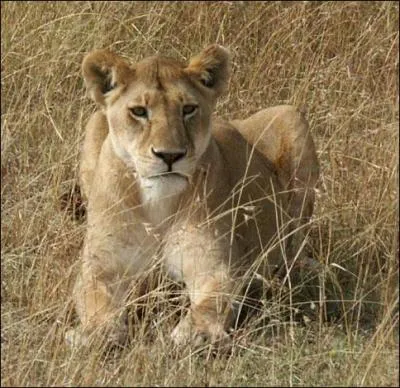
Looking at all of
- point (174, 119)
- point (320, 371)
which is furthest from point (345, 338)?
point (174, 119)

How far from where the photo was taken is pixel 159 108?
14.2 feet

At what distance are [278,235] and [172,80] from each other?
587mm

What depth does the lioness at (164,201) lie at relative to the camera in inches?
169

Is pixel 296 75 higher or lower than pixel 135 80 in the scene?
lower

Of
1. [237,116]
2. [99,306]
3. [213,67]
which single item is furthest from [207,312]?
[237,116]

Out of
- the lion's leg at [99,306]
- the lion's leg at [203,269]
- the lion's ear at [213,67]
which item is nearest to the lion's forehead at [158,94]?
the lion's ear at [213,67]

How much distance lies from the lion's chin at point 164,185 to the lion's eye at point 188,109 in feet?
0.66

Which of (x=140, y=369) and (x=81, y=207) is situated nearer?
(x=140, y=369)

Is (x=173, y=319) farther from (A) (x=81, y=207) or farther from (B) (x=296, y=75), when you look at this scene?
(B) (x=296, y=75)

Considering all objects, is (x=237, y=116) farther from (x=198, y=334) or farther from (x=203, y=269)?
(x=198, y=334)

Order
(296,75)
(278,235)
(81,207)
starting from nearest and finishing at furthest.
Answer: (278,235), (81,207), (296,75)

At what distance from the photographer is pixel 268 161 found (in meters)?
5.27

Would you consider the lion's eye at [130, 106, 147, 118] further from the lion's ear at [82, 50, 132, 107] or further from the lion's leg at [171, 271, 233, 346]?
the lion's leg at [171, 271, 233, 346]

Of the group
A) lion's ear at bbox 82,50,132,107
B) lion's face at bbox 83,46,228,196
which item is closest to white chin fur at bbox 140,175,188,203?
lion's face at bbox 83,46,228,196
